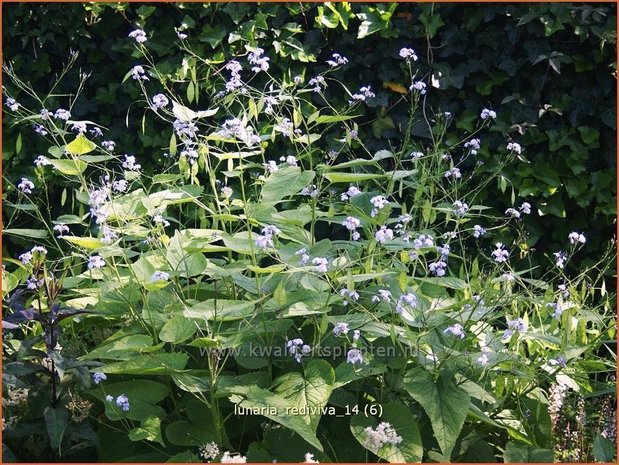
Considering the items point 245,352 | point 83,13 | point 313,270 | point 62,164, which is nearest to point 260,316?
point 245,352

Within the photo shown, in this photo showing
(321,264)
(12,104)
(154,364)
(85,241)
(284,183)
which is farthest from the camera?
(12,104)

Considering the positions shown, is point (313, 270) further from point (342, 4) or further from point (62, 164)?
point (342, 4)

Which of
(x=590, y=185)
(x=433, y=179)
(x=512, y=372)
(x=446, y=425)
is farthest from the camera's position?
(x=590, y=185)

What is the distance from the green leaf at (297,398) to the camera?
2229mm

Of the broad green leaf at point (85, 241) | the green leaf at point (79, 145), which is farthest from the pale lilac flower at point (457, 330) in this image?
the green leaf at point (79, 145)

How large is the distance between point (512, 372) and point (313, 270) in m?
0.70

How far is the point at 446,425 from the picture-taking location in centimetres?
229

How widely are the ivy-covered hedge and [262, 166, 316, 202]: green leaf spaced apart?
1.72 meters

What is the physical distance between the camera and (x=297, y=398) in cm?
233

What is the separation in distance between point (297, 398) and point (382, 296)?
37 cm

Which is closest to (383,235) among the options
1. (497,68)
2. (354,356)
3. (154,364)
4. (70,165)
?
(354,356)

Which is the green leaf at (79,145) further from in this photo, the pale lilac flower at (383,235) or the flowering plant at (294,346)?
the pale lilac flower at (383,235)

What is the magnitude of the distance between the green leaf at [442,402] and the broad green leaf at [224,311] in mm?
489

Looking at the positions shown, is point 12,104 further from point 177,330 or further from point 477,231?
point 477,231
